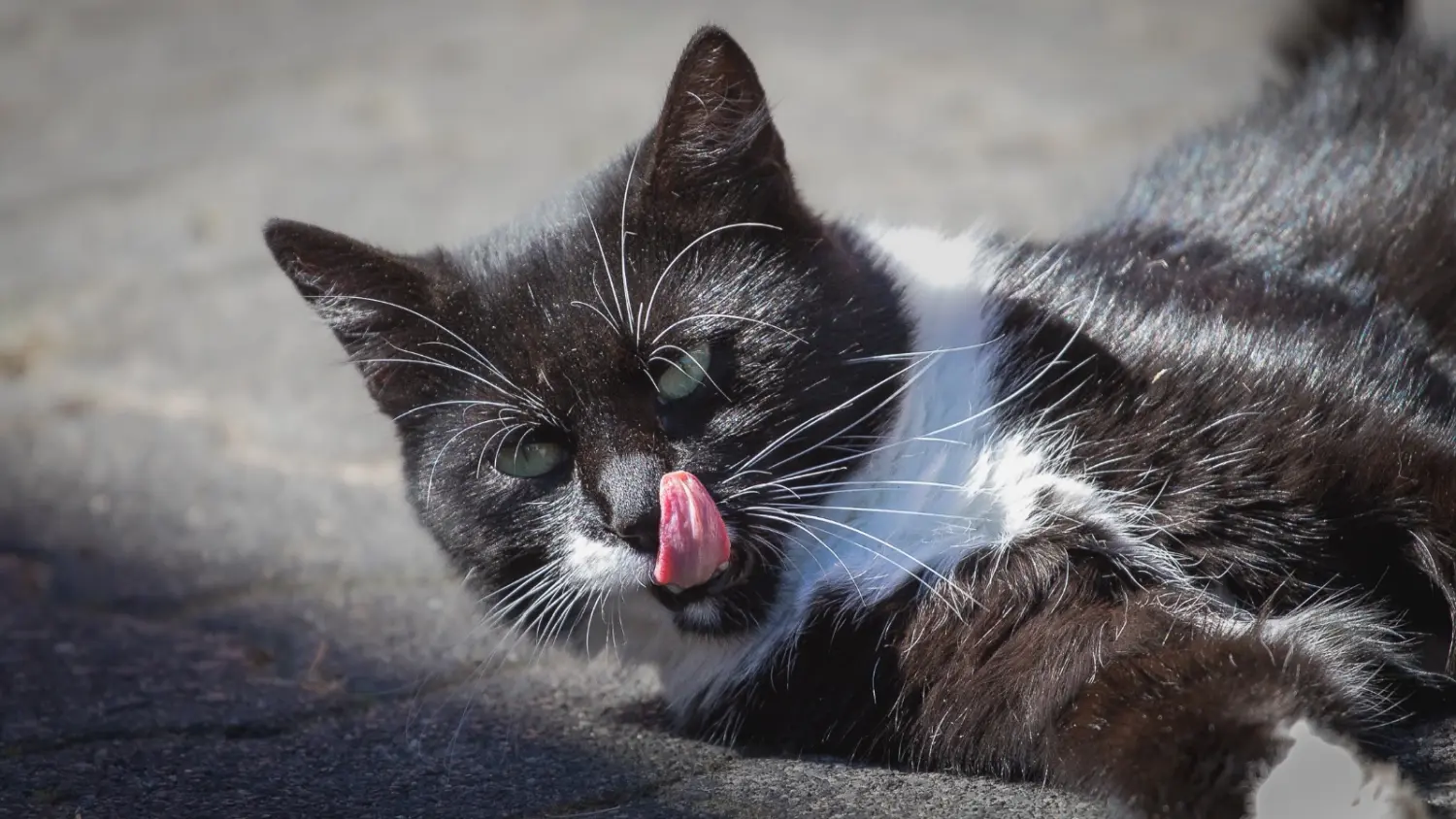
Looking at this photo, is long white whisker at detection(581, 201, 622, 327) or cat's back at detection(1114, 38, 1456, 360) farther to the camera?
cat's back at detection(1114, 38, 1456, 360)

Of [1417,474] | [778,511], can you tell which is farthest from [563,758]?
[1417,474]

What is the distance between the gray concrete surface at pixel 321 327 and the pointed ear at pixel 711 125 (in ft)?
1.95

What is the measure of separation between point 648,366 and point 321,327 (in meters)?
1.72

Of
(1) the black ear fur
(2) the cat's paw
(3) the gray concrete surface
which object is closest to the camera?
(2) the cat's paw

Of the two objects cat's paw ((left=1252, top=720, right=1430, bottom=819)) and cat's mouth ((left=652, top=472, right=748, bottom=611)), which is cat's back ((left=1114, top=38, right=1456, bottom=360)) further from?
cat's mouth ((left=652, top=472, right=748, bottom=611))

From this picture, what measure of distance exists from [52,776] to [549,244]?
0.72 metres

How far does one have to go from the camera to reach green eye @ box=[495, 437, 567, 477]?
4.83 feet

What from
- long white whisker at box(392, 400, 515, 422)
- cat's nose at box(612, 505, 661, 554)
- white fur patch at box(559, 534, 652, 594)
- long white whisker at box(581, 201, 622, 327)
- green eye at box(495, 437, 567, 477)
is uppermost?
long white whisker at box(581, 201, 622, 327)

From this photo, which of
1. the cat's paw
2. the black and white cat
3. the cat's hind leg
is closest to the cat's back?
the black and white cat

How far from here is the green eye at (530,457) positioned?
1.47 meters

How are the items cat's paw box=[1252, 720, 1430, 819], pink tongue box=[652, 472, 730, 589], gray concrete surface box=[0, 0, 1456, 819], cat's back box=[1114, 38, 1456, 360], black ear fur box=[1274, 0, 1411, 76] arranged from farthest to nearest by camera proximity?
1. black ear fur box=[1274, 0, 1411, 76]
2. cat's back box=[1114, 38, 1456, 360]
3. gray concrete surface box=[0, 0, 1456, 819]
4. pink tongue box=[652, 472, 730, 589]
5. cat's paw box=[1252, 720, 1430, 819]

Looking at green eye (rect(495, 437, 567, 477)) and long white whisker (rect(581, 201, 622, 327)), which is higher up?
long white whisker (rect(581, 201, 622, 327))

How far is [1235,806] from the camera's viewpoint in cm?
115

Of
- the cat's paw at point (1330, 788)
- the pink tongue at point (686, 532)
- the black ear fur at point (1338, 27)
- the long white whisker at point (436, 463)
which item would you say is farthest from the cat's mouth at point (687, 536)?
the black ear fur at point (1338, 27)
